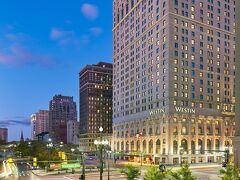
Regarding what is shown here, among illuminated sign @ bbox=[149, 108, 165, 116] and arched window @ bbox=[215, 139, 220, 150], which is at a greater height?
illuminated sign @ bbox=[149, 108, 165, 116]

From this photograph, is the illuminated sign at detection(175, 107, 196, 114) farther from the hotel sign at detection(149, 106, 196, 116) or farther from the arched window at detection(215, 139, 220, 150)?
the arched window at detection(215, 139, 220, 150)

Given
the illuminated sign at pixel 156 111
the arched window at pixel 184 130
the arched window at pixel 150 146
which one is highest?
the illuminated sign at pixel 156 111

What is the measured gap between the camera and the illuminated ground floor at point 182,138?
114 metres

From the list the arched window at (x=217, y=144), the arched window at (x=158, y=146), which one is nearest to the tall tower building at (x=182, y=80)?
the arched window at (x=158, y=146)

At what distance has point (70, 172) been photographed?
3398 inches

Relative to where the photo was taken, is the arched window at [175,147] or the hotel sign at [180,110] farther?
the hotel sign at [180,110]

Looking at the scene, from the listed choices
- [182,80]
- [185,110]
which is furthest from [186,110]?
[182,80]

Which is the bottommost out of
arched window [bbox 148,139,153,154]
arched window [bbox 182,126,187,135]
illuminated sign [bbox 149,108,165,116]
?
arched window [bbox 148,139,153,154]

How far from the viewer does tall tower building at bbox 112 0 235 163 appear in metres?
116

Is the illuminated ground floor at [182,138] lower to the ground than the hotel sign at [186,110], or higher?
lower

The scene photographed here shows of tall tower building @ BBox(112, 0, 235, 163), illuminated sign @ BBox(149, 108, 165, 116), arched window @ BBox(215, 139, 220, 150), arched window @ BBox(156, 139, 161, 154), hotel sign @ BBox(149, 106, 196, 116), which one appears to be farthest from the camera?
arched window @ BBox(215, 139, 220, 150)

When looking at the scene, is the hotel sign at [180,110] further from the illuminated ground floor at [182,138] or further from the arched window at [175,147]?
the arched window at [175,147]

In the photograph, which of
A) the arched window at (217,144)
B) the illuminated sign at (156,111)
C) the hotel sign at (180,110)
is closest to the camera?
the hotel sign at (180,110)

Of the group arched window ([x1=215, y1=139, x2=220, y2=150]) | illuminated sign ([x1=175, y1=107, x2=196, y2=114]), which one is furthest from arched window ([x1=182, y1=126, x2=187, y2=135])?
arched window ([x1=215, y1=139, x2=220, y2=150])
